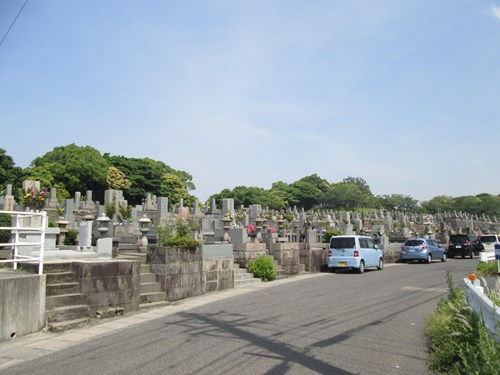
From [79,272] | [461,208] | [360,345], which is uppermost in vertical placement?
[461,208]

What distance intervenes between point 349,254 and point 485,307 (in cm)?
1451

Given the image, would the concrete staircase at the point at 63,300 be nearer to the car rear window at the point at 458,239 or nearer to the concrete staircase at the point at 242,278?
the concrete staircase at the point at 242,278

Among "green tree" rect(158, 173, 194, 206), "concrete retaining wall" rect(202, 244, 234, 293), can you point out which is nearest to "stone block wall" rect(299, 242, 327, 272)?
"concrete retaining wall" rect(202, 244, 234, 293)

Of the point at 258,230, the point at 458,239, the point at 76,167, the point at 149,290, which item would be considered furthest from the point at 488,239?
the point at 76,167

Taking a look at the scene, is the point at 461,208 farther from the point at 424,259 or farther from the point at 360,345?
the point at 360,345

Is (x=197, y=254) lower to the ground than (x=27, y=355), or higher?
higher

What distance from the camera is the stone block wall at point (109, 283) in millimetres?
9516

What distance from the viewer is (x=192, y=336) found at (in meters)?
7.64

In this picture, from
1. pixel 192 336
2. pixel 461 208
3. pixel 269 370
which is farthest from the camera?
pixel 461 208

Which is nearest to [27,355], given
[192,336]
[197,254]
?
[192,336]

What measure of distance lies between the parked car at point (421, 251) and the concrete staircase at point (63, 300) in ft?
72.0

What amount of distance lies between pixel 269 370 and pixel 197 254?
25.6 feet

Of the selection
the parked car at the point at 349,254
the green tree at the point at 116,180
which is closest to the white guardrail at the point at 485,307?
the parked car at the point at 349,254

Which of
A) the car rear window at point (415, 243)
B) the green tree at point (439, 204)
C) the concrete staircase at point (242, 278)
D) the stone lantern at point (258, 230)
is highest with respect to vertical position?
the green tree at point (439, 204)
